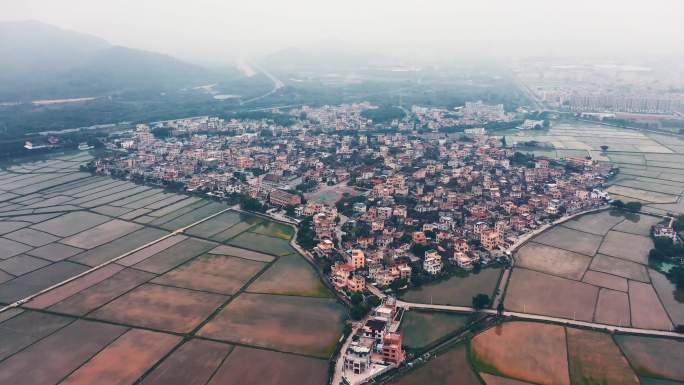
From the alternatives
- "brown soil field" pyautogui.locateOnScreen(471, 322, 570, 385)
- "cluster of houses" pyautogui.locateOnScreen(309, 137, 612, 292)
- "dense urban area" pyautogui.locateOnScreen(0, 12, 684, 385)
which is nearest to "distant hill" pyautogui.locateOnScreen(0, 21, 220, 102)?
"dense urban area" pyautogui.locateOnScreen(0, 12, 684, 385)

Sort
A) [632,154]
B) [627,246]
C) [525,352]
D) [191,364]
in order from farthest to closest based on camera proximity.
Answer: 1. [632,154]
2. [627,246]
3. [525,352]
4. [191,364]

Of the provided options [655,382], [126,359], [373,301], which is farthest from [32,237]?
[655,382]

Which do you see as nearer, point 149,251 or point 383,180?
point 149,251

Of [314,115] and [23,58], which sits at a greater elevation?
[23,58]

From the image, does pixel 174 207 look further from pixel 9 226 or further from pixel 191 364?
pixel 191 364

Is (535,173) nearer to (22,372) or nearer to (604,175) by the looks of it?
(604,175)

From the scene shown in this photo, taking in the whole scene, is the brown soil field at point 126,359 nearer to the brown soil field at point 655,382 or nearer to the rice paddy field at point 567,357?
the rice paddy field at point 567,357

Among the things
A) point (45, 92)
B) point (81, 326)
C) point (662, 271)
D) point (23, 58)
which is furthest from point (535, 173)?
point (23, 58)
